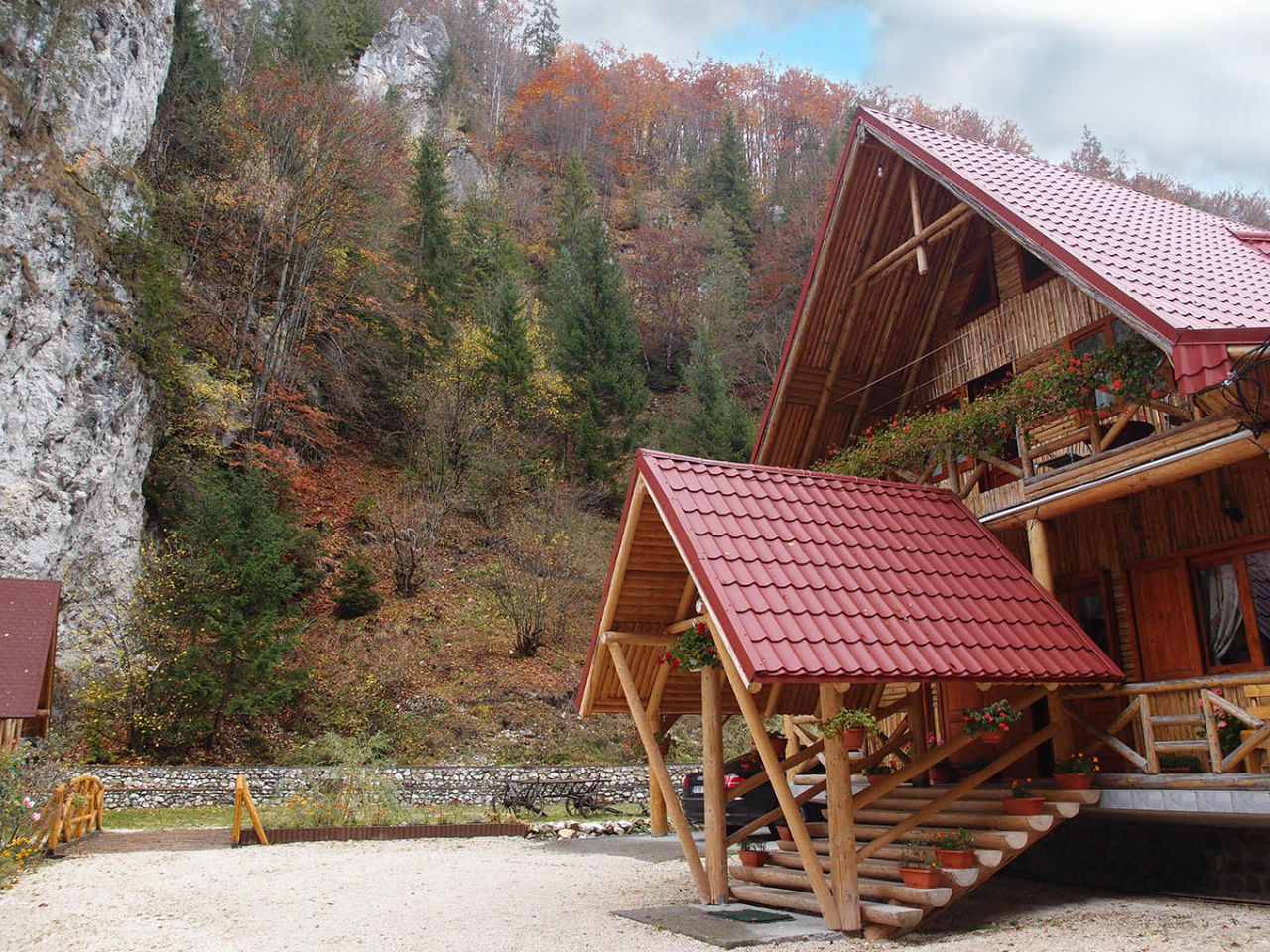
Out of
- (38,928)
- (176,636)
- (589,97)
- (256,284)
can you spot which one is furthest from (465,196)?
(38,928)

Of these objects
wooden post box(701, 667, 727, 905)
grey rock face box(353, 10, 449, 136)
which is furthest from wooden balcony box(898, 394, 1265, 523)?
grey rock face box(353, 10, 449, 136)

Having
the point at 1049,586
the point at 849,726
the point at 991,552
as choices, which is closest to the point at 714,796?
the point at 849,726

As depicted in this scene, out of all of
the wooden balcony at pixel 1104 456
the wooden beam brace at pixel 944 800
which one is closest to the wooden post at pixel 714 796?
the wooden beam brace at pixel 944 800

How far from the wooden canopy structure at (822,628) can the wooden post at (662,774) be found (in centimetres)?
2

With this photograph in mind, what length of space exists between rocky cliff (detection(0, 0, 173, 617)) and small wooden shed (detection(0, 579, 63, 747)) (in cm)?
474

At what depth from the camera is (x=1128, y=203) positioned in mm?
10953

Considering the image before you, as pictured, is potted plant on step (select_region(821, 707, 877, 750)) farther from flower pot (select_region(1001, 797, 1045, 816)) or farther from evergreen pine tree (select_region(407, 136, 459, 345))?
evergreen pine tree (select_region(407, 136, 459, 345))

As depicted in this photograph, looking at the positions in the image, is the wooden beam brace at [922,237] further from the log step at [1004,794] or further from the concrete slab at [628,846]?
the concrete slab at [628,846]

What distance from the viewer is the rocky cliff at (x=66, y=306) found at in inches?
782

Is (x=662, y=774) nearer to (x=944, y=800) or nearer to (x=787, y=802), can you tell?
(x=787, y=802)

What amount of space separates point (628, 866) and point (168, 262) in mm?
22623

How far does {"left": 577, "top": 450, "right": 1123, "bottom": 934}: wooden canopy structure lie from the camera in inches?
273

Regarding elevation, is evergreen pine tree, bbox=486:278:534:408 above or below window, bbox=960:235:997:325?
above

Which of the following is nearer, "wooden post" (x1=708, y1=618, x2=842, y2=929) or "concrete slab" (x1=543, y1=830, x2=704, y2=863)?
"wooden post" (x1=708, y1=618, x2=842, y2=929)
